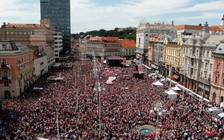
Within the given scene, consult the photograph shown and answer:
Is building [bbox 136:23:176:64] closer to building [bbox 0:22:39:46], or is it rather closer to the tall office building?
building [bbox 0:22:39:46]

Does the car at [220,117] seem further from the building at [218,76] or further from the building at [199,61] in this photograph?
the building at [199,61]

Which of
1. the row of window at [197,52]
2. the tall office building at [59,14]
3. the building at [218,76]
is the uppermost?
the tall office building at [59,14]

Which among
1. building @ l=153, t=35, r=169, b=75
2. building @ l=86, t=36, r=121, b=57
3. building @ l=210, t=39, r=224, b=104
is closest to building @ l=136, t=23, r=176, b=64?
building @ l=86, t=36, r=121, b=57

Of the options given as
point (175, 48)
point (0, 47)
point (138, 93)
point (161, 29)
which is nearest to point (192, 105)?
point (138, 93)

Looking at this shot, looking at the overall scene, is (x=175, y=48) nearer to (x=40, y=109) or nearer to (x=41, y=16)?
(x=40, y=109)

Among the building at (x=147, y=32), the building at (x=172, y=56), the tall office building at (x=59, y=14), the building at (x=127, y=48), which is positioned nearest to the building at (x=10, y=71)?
the building at (x=172, y=56)
